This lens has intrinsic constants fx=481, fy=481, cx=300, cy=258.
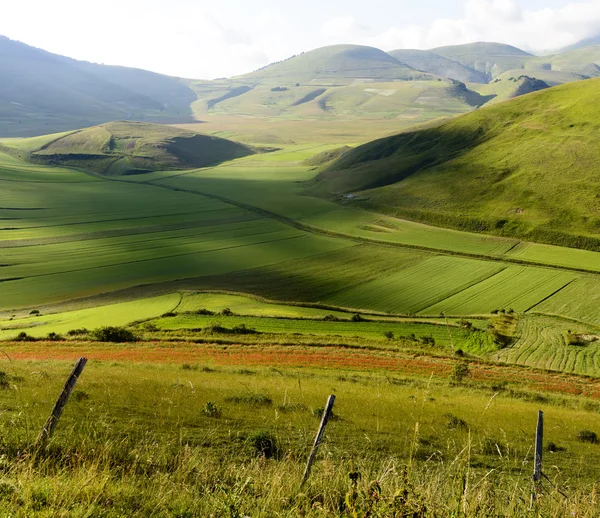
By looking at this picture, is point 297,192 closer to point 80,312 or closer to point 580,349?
point 80,312

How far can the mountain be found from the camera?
115 metres

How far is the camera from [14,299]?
70.7 metres

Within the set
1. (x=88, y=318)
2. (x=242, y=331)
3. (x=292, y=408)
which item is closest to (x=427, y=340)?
(x=242, y=331)

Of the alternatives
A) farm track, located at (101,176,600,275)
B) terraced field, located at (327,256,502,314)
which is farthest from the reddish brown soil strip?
farm track, located at (101,176,600,275)

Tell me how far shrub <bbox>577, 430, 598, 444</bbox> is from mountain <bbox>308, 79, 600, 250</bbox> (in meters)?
91.5

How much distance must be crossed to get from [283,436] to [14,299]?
69.4 m

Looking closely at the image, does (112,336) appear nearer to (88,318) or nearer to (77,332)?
(77,332)

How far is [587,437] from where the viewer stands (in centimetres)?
2220

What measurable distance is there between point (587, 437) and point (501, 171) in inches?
5155

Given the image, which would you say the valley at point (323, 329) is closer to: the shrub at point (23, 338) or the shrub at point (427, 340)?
the shrub at point (427, 340)

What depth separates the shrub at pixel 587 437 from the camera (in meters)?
22.0

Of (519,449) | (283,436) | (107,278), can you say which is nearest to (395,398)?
(519,449)

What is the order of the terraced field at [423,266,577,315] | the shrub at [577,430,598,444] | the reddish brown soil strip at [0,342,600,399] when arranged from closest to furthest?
1. the shrub at [577,430,598,444]
2. the reddish brown soil strip at [0,342,600,399]
3. the terraced field at [423,266,577,315]

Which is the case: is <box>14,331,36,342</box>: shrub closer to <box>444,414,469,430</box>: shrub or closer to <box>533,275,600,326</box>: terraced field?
<box>444,414,469,430</box>: shrub
